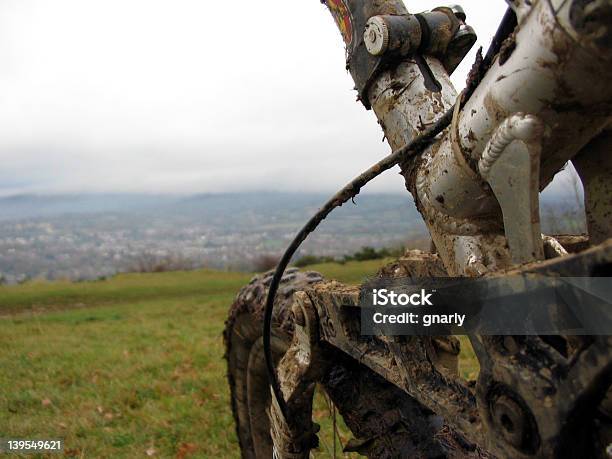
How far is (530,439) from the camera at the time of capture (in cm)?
Answer: 112

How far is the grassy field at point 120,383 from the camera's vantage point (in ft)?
13.9

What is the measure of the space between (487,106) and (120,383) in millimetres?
5125

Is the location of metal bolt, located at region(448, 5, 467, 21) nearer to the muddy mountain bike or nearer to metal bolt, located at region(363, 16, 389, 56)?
the muddy mountain bike

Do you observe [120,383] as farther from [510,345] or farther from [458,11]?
[510,345]

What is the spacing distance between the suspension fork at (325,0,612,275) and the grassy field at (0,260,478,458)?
2.99 metres

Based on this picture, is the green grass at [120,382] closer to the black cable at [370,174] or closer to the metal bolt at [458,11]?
the black cable at [370,174]

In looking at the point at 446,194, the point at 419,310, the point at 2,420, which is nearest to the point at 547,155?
the point at 446,194

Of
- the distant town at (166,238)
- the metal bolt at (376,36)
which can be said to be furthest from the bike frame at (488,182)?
the distant town at (166,238)

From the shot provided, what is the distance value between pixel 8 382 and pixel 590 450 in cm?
617

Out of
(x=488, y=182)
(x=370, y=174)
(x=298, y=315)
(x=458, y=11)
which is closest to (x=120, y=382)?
(x=298, y=315)

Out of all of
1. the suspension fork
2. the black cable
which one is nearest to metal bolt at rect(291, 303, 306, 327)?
the black cable

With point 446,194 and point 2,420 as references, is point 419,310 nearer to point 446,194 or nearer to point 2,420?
point 446,194

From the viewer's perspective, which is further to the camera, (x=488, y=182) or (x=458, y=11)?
(x=458, y=11)

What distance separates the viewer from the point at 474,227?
1.63m
